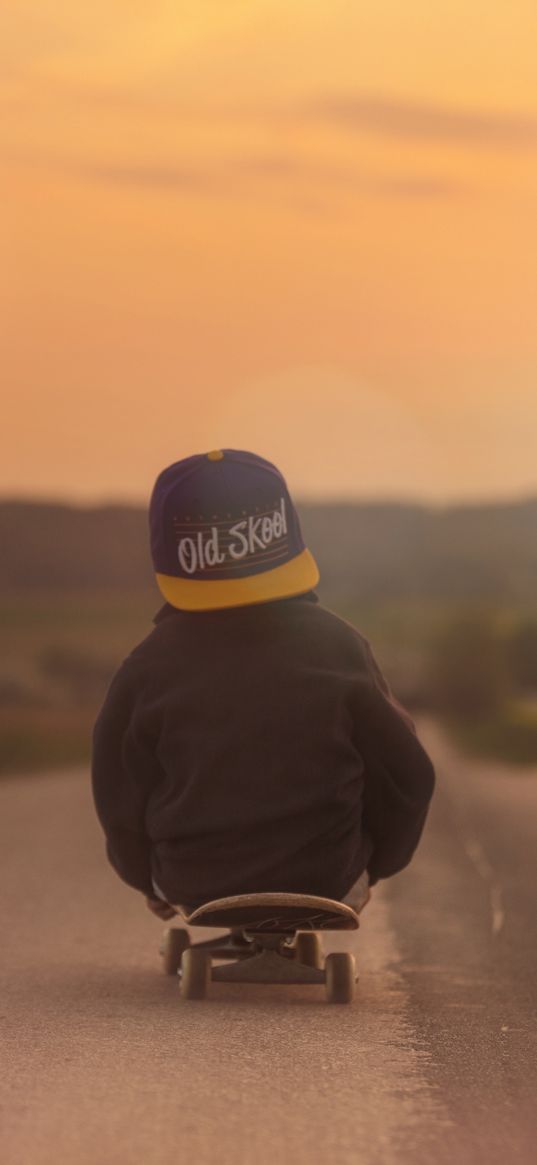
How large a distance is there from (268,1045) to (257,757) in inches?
40.8

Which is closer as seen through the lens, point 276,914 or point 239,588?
point 276,914

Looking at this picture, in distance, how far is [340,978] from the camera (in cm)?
480

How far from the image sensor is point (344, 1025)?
4359 millimetres

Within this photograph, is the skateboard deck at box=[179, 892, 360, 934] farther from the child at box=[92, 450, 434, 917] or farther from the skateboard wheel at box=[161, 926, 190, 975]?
the skateboard wheel at box=[161, 926, 190, 975]

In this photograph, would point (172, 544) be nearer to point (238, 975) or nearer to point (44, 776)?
point (238, 975)

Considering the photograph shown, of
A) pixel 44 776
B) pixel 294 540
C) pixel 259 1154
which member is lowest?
pixel 44 776

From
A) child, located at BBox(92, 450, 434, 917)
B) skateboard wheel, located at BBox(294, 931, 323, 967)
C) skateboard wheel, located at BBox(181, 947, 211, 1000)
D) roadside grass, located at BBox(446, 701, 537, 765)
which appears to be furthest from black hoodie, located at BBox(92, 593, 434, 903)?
roadside grass, located at BBox(446, 701, 537, 765)

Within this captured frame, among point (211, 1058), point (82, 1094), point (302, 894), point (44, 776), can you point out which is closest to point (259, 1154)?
point (82, 1094)

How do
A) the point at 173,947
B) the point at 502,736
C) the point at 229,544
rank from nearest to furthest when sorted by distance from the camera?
the point at 229,544, the point at 173,947, the point at 502,736

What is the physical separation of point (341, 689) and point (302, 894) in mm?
527

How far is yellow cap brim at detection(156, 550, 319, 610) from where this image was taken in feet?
16.0

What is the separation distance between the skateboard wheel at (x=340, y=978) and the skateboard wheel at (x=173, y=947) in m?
0.63

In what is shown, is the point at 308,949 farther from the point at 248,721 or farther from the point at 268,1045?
the point at 268,1045

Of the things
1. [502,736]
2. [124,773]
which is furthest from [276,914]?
[502,736]
